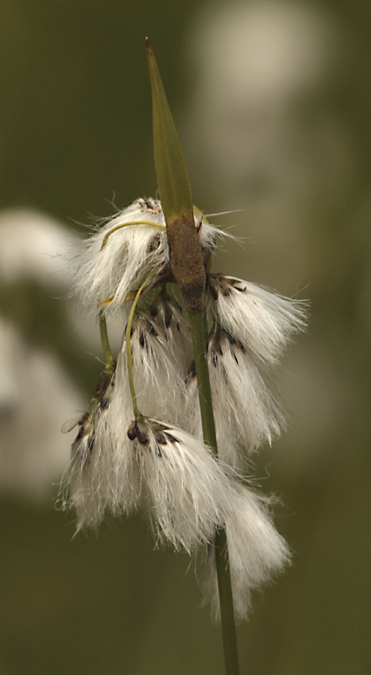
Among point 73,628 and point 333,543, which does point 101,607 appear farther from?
point 333,543

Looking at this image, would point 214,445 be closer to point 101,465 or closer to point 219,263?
point 101,465

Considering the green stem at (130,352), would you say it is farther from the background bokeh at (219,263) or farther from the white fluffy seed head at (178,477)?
the background bokeh at (219,263)

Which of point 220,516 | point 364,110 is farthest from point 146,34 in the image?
point 220,516

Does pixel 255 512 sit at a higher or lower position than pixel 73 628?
higher

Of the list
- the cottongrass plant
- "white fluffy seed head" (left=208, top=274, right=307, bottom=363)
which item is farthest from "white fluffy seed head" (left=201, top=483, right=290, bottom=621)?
"white fluffy seed head" (left=208, top=274, right=307, bottom=363)

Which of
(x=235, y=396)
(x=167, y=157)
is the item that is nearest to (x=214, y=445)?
(x=235, y=396)
